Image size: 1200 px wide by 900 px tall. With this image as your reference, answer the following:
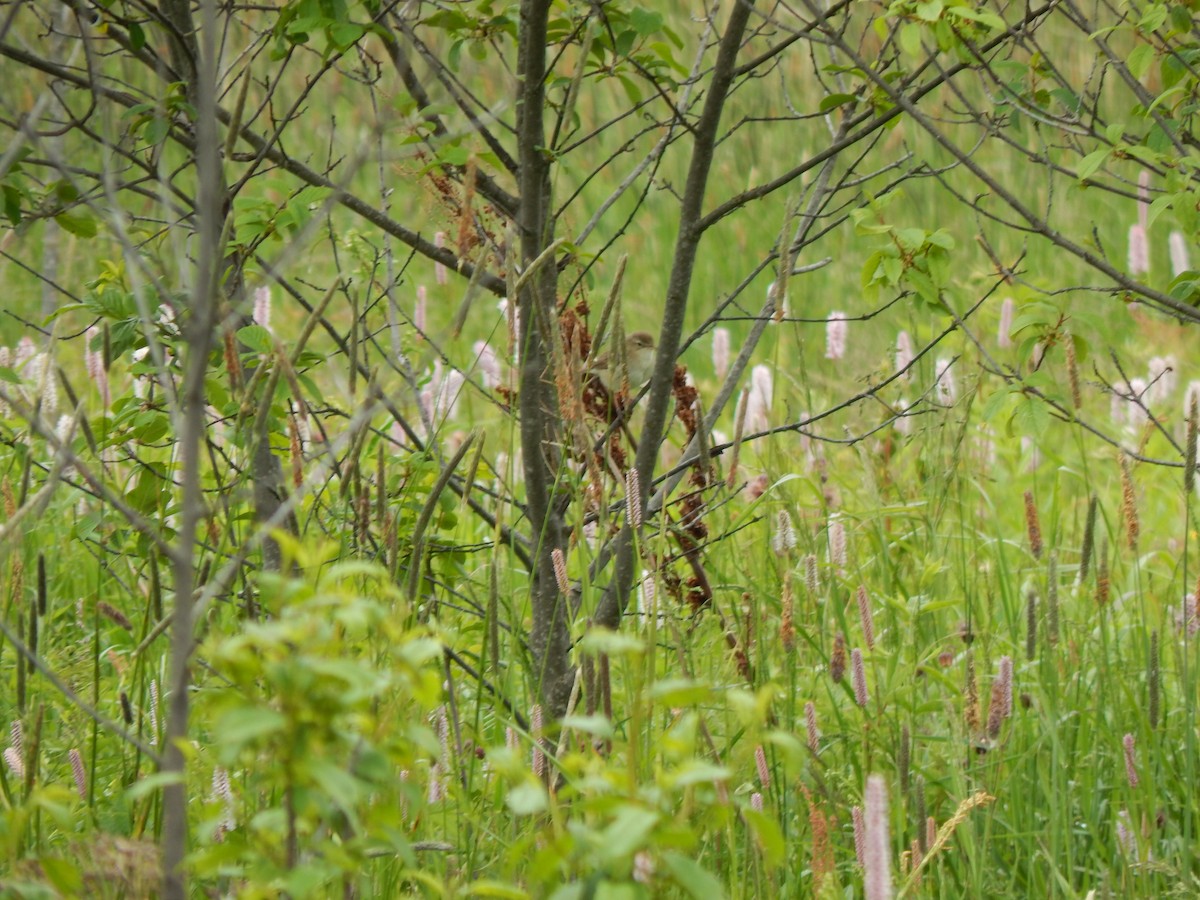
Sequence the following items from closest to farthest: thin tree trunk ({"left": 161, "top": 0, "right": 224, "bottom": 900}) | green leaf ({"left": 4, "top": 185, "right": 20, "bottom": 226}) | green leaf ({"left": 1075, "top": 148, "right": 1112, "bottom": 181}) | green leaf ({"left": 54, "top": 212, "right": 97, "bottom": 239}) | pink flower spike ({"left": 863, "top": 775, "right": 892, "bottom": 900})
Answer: thin tree trunk ({"left": 161, "top": 0, "right": 224, "bottom": 900}), pink flower spike ({"left": 863, "top": 775, "right": 892, "bottom": 900}), green leaf ({"left": 1075, "top": 148, "right": 1112, "bottom": 181}), green leaf ({"left": 4, "top": 185, "right": 20, "bottom": 226}), green leaf ({"left": 54, "top": 212, "right": 97, "bottom": 239})

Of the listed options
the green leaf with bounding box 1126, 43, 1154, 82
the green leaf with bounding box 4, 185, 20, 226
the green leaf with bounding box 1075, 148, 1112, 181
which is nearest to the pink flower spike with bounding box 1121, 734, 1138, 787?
the green leaf with bounding box 1075, 148, 1112, 181

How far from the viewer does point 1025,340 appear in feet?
6.83

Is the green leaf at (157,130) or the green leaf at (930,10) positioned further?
the green leaf at (157,130)

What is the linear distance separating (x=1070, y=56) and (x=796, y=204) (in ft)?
21.2

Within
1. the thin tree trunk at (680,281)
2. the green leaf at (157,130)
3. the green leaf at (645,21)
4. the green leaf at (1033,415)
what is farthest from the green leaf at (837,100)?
the green leaf at (157,130)

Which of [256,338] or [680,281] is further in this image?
[680,281]

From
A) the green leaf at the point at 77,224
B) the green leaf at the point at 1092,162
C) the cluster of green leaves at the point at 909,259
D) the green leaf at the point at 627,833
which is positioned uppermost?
the green leaf at the point at 77,224

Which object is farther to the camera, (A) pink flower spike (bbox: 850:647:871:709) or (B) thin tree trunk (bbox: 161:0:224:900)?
(A) pink flower spike (bbox: 850:647:871:709)

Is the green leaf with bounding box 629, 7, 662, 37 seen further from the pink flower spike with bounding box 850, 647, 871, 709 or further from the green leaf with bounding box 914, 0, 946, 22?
the pink flower spike with bounding box 850, 647, 871, 709

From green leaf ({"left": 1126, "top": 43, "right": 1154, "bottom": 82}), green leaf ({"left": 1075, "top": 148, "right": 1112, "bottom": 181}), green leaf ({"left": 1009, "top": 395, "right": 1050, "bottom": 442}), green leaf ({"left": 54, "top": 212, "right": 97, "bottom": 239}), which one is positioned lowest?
green leaf ({"left": 1009, "top": 395, "right": 1050, "bottom": 442})

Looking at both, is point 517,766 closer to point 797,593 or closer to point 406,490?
point 406,490

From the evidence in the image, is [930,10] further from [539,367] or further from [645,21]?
[539,367]

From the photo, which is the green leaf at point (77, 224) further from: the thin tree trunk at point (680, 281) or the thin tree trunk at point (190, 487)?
the thin tree trunk at point (190, 487)

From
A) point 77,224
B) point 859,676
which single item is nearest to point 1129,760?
point 859,676
